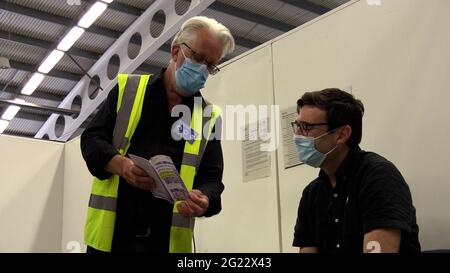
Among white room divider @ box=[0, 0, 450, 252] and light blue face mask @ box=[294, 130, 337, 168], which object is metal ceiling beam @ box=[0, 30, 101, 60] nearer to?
white room divider @ box=[0, 0, 450, 252]

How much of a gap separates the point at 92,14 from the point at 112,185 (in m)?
3.52

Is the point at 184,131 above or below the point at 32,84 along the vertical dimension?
below

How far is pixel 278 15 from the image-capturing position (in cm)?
555

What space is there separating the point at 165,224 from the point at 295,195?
883 mm

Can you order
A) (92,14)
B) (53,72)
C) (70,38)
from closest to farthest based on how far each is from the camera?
(92,14)
(70,38)
(53,72)

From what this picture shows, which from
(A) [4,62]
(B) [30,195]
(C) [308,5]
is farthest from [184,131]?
(A) [4,62]

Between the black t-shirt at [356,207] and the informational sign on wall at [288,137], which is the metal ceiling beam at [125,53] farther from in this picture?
the black t-shirt at [356,207]

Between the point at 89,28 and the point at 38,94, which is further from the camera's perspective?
the point at 38,94

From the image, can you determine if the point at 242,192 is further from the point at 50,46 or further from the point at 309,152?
the point at 50,46

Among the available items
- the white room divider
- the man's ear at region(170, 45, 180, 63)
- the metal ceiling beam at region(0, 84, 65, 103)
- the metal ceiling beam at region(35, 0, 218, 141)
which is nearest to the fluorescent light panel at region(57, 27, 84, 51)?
the metal ceiling beam at region(35, 0, 218, 141)

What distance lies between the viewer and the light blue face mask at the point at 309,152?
6.65 ft

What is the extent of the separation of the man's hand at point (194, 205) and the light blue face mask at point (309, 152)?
1.44 ft

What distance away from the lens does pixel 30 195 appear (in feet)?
12.6
